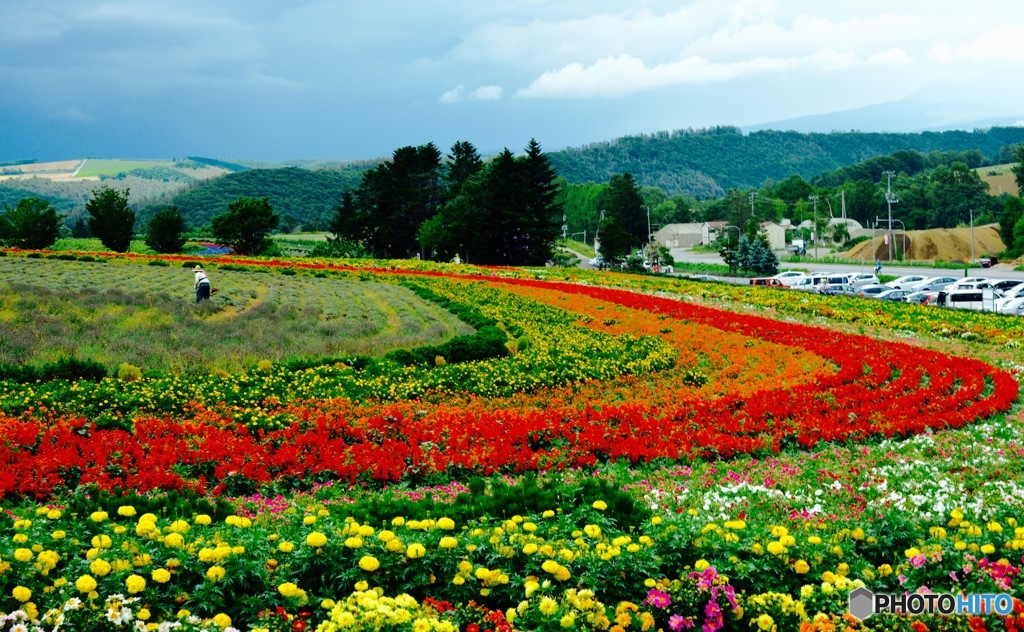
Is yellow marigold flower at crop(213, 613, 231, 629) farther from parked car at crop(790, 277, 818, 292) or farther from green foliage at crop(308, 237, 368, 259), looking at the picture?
green foliage at crop(308, 237, 368, 259)

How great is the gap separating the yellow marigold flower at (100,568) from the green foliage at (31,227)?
55.8 meters

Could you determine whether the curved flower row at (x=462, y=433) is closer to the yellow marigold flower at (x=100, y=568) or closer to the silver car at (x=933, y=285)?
the yellow marigold flower at (x=100, y=568)

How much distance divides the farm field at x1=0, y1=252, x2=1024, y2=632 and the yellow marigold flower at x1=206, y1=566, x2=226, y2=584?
0.08 metres

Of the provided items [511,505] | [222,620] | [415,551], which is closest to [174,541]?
[222,620]

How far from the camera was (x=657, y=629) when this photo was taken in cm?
544

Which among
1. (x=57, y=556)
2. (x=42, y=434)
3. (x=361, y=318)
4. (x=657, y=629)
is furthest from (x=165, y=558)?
(x=361, y=318)

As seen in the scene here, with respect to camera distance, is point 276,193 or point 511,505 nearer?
point 511,505

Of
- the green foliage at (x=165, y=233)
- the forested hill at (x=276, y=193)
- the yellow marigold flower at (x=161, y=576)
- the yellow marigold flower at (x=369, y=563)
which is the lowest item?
the yellow marigold flower at (x=369, y=563)

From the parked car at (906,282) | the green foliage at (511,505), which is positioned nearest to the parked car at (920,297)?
the parked car at (906,282)

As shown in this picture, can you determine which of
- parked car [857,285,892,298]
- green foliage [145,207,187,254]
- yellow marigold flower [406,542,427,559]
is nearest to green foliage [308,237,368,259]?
green foliage [145,207,187,254]

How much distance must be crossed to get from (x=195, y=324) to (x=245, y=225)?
44.8m

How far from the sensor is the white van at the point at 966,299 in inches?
1276

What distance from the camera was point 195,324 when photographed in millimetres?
19125

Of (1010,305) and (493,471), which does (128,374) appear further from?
(1010,305)
